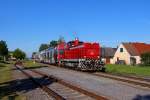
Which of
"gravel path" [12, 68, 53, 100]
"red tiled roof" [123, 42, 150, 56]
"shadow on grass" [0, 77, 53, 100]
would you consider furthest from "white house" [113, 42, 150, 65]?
"gravel path" [12, 68, 53, 100]

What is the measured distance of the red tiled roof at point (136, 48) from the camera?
86375mm

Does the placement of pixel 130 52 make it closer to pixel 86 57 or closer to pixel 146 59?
pixel 146 59

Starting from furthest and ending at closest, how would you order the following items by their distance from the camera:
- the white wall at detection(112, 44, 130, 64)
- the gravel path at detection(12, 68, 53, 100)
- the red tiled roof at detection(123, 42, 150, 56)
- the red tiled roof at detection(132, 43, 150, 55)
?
1. the red tiled roof at detection(132, 43, 150, 55)
2. the red tiled roof at detection(123, 42, 150, 56)
3. the white wall at detection(112, 44, 130, 64)
4. the gravel path at detection(12, 68, 53, 100)

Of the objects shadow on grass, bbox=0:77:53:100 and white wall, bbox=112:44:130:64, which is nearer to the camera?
shadow on grass, bbox=0:77:53:100

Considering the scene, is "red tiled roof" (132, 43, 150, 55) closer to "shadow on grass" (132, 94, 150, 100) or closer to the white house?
the white house

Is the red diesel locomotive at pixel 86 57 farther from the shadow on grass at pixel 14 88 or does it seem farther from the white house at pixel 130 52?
the white house at pixel 130 52

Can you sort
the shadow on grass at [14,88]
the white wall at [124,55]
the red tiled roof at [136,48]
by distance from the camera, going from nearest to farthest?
the shadow on grass at [14,88] < the white wall at [124,55] < the red tiled roof at [136,48]

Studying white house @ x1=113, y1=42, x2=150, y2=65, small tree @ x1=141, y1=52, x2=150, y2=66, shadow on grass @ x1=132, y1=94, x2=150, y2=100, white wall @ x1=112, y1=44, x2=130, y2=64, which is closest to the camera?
shadow on grass @ x1=132, y1=94, x2=150, y2=100

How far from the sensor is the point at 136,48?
88.8 m

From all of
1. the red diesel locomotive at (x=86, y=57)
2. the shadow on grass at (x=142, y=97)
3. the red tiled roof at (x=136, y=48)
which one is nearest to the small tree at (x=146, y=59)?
Answer: the red tiled roof at (x=136, y=48)

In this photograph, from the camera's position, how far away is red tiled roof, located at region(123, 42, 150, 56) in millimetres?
86375

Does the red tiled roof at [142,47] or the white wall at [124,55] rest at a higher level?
the red tiled roof at [142,47]

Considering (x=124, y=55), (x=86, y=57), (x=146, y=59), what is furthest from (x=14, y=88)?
(x=124, y=55)

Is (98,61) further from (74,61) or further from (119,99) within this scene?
(119,99)
